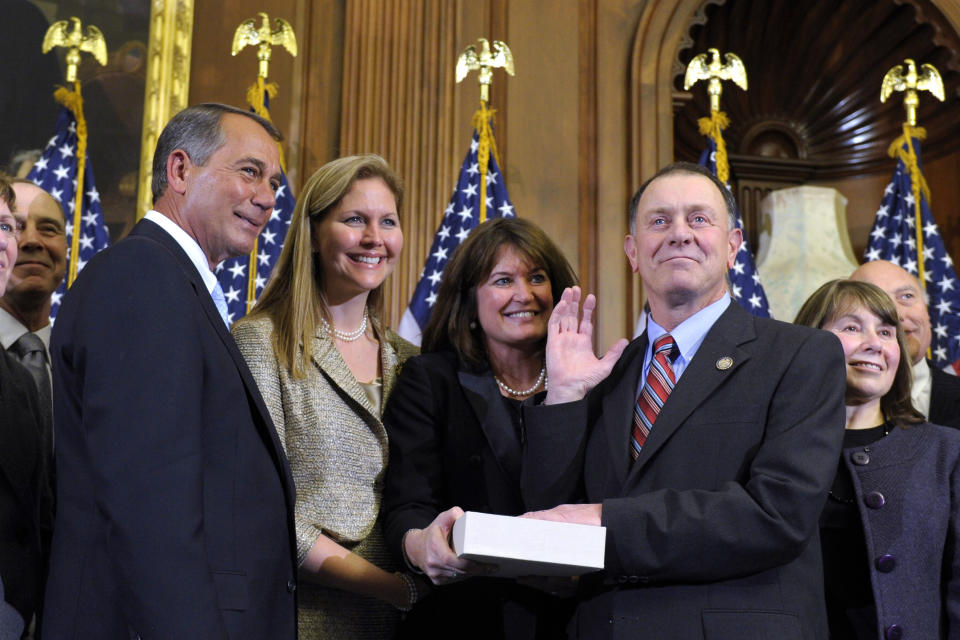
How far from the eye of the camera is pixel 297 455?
2748mm

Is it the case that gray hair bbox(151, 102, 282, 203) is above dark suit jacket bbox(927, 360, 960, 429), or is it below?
above

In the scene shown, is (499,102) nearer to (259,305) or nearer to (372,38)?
(372,38)

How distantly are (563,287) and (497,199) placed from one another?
8.92 ft

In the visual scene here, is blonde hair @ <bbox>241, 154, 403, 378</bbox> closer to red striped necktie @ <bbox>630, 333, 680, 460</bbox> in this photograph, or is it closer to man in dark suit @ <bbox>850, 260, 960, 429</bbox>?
red striped necktie @ <bbox>630, 333, 680, 460</bbox>

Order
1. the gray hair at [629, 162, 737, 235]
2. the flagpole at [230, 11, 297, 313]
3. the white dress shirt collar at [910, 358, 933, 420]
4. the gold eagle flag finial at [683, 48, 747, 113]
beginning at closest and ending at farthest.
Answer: the gray hair at [629, 162, 737, 235]
the white dress shirt collar at [910, 358, 933, 420]
the flagpole at [230, 11, 297, 313]
the gold eagle flag finial at [683, 48, 747, 113]

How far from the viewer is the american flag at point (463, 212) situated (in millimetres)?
5621

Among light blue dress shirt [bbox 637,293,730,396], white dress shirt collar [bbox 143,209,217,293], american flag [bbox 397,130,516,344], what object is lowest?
light blue dress shirt [bbox 637,293,730,396]

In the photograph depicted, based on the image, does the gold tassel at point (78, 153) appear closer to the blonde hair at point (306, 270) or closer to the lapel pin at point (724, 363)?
the blonde hair at point (306, 270)

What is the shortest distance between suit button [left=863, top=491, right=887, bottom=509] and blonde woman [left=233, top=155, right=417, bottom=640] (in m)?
1.13

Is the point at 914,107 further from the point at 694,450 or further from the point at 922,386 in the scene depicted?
the point at 694,450

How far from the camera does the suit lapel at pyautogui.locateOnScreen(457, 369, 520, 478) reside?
9.25 ft

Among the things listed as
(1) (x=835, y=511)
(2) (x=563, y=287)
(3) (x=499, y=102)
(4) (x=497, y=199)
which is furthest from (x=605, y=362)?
(3) (x=499, y=102)

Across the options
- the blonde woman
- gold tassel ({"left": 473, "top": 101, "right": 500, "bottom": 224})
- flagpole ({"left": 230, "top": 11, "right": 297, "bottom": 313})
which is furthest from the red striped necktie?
flagpole ({"left": 230, "top": 11, "right": 297, "bottom": 313})

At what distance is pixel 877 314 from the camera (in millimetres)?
3041
